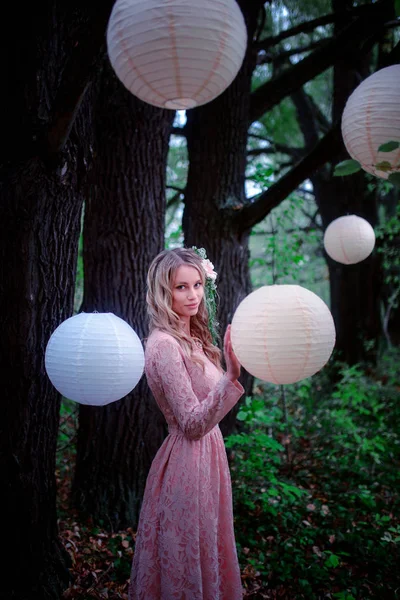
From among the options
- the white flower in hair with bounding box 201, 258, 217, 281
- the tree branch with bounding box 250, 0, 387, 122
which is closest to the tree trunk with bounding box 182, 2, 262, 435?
the tree branch with bounding box 250, 0, 387, 122

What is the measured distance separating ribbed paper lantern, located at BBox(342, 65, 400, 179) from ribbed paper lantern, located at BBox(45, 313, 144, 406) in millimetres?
1350

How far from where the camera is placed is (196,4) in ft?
4.78

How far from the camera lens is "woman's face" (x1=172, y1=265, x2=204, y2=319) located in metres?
2.38

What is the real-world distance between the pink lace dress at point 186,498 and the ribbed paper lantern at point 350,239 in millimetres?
1843

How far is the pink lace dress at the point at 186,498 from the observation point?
2119 millimetres

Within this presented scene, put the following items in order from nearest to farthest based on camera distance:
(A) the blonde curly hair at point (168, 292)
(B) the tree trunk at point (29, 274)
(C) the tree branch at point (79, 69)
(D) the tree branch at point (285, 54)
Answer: (C) the tree branch at point (79, 69)
(A) the blonde curly hair at point (168, 292)
(B) the tree trunk at point (29, 274)
(D) the tree branch at point (285, 54)

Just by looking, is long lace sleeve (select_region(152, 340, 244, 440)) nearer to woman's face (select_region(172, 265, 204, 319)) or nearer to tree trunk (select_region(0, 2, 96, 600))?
woman's face (select_region(172, 265, 204, 319))

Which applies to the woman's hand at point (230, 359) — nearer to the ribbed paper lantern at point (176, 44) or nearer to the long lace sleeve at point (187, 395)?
the long lace sleeve at point (187, 395)

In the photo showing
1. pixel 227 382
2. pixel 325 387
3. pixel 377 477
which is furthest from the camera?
pixel 325 387

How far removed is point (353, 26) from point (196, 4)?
2968 millimetres

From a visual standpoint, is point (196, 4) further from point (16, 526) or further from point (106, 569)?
point (106, 569)

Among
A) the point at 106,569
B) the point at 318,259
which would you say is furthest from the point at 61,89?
the point at 318,259

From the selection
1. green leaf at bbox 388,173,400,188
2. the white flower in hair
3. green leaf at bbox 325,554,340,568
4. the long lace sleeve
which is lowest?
green leaf at bbox 325,554,340,568

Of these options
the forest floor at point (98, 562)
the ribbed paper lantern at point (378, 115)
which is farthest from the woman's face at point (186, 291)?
the forest floor at point (98, 562)
